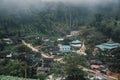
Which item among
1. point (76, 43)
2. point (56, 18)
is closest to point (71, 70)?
point (76, 43)

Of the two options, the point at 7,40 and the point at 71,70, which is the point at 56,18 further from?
the point at 71,70

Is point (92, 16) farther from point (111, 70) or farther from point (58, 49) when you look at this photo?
point (111, 70)

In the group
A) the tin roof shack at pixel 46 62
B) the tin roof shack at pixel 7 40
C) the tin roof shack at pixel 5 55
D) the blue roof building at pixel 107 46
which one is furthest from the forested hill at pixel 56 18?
the tin roof shack at pixel 46 62

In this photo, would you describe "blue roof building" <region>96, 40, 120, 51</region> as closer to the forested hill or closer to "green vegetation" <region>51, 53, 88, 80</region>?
the forested hill

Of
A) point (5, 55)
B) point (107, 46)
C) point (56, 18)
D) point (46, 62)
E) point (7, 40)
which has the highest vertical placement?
point (56, 18)

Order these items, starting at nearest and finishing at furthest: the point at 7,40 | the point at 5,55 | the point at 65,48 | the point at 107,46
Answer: the point at 5,55, the point at 107,46, the point at 65,48, the point at 7,40

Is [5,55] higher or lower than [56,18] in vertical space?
lower

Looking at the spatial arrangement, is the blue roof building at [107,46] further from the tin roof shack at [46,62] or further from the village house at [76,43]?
the tin roof shack at [46,62]

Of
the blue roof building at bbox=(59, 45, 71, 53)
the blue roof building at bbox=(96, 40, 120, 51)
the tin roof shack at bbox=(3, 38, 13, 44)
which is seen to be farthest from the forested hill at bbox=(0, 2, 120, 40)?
the blue roof building at bbox=(59, 45, 71, 53)
